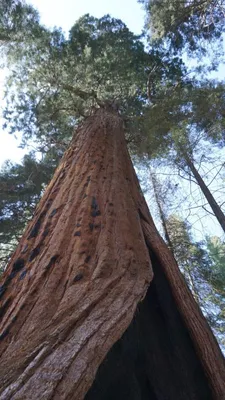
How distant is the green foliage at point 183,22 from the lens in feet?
31.3

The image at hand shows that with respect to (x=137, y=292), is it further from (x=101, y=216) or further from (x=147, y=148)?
(x=147, y=148)

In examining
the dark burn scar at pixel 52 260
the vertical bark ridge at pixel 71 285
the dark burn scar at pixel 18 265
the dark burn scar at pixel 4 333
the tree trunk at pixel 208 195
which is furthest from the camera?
the tree trunk at pixel 208 195

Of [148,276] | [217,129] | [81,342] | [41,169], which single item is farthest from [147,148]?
[81,342]

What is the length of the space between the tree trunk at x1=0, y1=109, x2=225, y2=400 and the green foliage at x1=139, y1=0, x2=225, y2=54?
8931 millimetres

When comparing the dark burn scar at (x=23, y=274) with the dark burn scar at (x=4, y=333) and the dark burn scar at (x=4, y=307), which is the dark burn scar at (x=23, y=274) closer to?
the dark burn scar at (x=4, y=307)

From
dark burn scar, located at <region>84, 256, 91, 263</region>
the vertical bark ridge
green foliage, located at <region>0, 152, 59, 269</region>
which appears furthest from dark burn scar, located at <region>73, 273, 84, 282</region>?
green foliage, located at <region>0, 152, 59, 269</region>

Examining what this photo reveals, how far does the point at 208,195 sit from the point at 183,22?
6656mm

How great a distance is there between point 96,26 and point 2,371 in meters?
11.3

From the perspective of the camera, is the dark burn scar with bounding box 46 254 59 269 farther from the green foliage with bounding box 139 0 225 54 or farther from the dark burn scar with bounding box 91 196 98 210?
the green foliage with bounding box 139 0 225 54

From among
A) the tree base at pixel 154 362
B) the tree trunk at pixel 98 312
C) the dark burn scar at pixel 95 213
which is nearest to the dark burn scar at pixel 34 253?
the tree trunk at pixel 98 312

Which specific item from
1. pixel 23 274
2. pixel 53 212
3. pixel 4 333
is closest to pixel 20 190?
pixel 53 212

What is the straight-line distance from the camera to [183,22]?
10.0 meters

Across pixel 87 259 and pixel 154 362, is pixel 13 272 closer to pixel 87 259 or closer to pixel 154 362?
pixel 87 259

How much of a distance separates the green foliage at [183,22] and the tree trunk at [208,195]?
494 centimetres
